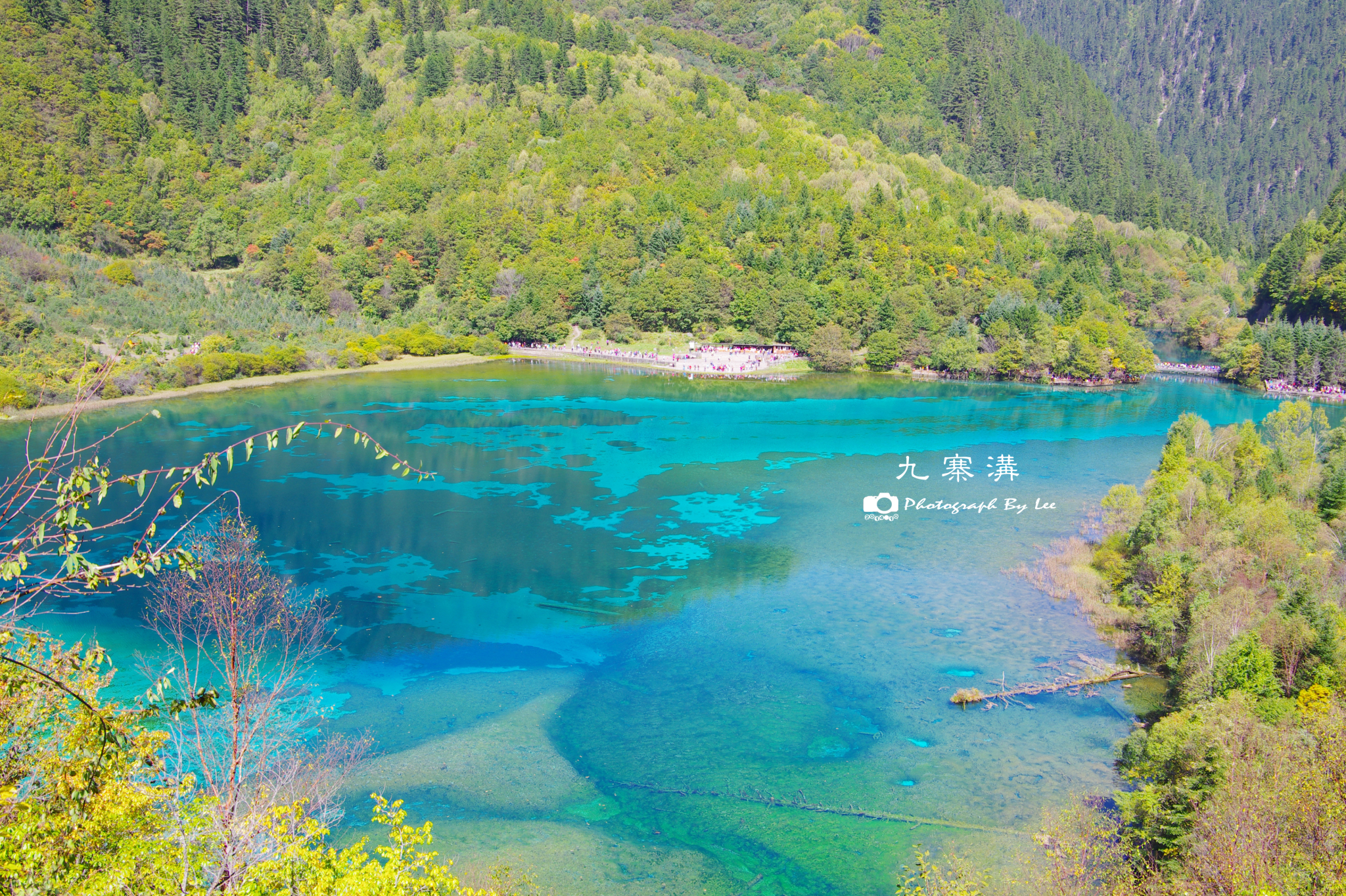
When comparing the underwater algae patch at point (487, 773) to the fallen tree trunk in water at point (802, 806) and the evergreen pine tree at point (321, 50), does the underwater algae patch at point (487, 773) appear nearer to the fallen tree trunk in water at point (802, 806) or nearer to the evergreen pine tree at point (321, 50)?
the fallen tree trunk in water at point (802, 806)

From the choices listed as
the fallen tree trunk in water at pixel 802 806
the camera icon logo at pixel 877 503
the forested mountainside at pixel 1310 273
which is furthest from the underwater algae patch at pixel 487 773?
the forested mountainside at pixel 1310 273

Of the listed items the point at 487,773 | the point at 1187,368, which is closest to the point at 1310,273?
the point at 1187,368

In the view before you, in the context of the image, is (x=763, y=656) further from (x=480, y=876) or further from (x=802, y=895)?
(x=480, y=876)

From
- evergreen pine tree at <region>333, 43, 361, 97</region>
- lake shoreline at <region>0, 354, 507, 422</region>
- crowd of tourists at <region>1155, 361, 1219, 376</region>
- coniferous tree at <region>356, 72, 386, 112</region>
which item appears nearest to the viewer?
lake shoreline at <region>0, 354, 507, 422</region>

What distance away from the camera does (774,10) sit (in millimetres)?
168625

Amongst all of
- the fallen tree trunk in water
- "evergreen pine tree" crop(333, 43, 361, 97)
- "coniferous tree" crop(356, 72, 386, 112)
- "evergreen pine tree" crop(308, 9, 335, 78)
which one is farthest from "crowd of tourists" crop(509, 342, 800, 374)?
"evergreen pine tree" crop(308, 9, 335, 78)

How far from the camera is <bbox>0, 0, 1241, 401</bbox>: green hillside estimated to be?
8250cm

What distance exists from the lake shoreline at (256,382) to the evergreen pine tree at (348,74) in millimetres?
62898

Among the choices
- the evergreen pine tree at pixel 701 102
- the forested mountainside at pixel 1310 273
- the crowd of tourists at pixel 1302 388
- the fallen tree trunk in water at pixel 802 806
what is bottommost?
the crowd of tourists at pixel 1302 388

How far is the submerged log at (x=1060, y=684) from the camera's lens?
74.3ft

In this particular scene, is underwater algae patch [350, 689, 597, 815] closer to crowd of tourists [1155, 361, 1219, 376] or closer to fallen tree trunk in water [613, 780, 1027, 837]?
fallen tree trunk in water [613, 780, 1027, 837]

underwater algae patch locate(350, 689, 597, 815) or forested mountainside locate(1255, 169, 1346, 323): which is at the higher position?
forested mountainside locate(1255, 169, 1346, 323)

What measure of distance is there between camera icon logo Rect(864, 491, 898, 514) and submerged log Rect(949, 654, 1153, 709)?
14938 mm

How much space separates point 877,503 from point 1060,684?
57.0 ft
